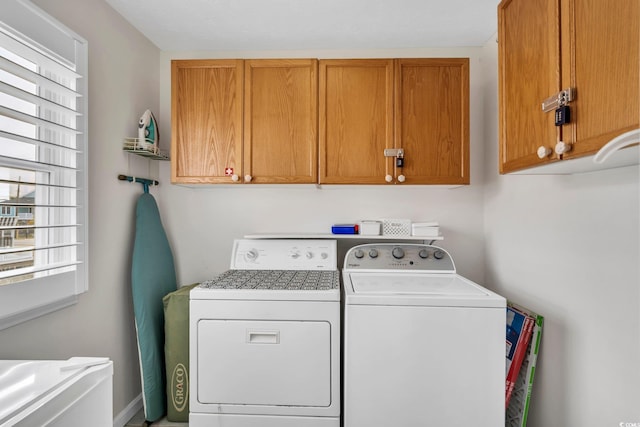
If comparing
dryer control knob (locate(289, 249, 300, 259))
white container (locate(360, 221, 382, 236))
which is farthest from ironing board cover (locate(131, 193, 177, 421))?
white container (locate(360, 221, 382, 236))

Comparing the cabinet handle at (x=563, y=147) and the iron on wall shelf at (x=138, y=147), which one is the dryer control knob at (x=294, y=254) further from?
the cabinet handle at (x=563, y=147)

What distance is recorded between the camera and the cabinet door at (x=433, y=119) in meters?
1.97

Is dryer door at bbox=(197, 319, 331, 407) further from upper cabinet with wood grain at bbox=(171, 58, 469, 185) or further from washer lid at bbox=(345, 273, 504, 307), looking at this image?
upper cabinet with wood grain at bbox=(171, 58, 469, 185)

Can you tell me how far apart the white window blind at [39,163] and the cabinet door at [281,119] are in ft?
2.79

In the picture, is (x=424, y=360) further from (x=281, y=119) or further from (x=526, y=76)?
(x=281, y=119)

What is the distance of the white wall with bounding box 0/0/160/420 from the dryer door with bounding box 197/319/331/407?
647 mm

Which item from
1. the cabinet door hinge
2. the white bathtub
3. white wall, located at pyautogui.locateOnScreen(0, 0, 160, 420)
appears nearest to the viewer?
the white bathtub

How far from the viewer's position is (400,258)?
209 cm

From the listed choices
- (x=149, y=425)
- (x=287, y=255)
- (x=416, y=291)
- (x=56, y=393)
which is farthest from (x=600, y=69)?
(x=149, y=425)

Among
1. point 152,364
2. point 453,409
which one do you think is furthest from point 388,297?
point 152,364

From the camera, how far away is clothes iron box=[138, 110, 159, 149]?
1975mm

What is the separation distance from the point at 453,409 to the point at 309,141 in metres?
1.58

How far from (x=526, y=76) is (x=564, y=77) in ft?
0.70

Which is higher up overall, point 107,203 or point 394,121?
point 394,121
